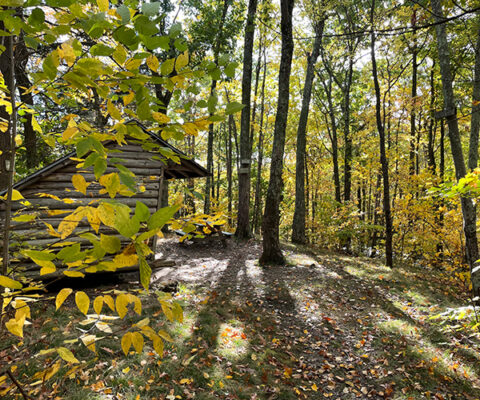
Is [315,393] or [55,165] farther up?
[55,165]

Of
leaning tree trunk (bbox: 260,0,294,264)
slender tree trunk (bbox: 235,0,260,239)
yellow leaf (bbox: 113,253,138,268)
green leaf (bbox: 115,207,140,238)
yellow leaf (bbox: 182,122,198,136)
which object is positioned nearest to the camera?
green leaf (bbox: 115,207,140,238)

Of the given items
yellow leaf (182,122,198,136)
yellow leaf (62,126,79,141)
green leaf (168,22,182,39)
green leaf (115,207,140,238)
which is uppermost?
green leaf (168,22,182,39)

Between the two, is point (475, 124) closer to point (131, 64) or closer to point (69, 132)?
point (131, 64)

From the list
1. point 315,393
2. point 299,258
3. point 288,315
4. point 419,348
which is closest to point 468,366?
point 419,348

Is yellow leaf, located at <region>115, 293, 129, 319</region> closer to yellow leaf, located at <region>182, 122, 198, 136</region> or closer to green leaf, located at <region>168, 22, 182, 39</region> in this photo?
yellow leaf, located at <region>182, 122, 198, 136</region>

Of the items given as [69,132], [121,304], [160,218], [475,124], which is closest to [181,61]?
[69,132]

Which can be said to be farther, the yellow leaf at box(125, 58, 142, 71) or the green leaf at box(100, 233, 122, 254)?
the yellow leaf at box(125, 58, 142, 71)

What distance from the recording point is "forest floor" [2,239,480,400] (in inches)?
144

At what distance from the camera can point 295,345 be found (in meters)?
5.02

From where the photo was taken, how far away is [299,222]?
1299 centimetres

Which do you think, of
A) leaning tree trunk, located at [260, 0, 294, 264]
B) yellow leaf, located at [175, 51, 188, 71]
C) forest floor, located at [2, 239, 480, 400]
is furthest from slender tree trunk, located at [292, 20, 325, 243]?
yellow leaf, located at [175, 51, 188, 71]

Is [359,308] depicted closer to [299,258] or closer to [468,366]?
[468,366]

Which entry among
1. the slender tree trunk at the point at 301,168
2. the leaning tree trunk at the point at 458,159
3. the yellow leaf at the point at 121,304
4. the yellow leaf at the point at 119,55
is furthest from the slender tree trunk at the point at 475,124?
the slender tree trunk at the point at 301,168

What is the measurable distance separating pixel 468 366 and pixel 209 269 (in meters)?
6.49
